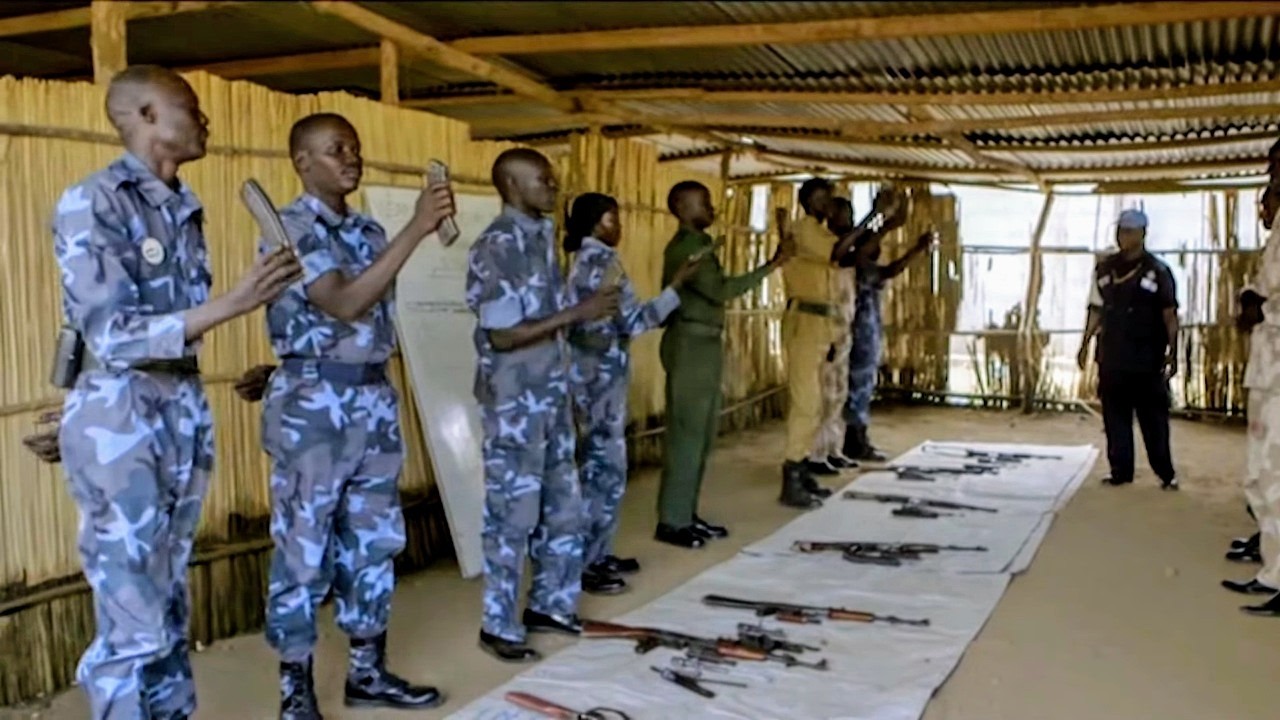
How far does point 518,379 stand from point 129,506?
130 cm

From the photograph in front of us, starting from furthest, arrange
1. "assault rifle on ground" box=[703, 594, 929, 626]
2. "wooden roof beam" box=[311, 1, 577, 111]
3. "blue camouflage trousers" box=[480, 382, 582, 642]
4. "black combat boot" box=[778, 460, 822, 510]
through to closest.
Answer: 1. "black combat boot" box=[778, 460, 822, 510]
2. "wooden roof beam" box=[311, 1, 577, 111]
3. "assault rifle on ground" box=[703, 594, 929, 626]
4. "blue camouflage trousers" box=[480, 382, 582, 642]

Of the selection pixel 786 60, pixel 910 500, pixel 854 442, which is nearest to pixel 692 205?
pixel 786 60

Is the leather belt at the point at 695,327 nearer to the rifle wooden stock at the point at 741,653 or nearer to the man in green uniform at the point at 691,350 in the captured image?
the man in green uniform at the point at 691,350

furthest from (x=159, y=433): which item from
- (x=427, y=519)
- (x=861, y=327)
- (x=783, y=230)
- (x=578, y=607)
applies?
(x=861, y=327)

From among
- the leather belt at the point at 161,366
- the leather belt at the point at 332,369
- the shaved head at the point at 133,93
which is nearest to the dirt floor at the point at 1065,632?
the leather belt at the point at 332,369

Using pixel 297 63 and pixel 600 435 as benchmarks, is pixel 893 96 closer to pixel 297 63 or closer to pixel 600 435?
pixel 600 435

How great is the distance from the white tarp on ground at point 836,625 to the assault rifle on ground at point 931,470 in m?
0.48

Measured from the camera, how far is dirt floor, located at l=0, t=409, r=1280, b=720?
3084mm

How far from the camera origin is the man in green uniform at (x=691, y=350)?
4.68 m

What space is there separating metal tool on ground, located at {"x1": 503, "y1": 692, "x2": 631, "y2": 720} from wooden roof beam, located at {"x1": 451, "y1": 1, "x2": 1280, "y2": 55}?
2494mm

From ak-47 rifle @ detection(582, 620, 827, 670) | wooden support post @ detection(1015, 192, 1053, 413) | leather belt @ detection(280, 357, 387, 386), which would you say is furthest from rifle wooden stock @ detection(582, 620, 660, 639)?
wooden support post @ detection(1015, 192, 1053, 413)

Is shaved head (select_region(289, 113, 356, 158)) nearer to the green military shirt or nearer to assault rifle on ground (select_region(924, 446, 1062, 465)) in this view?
the green military shirt

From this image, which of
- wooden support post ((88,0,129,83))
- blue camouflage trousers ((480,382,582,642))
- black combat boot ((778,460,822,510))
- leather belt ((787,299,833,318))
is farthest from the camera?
leather belt ((787,299,833,318))

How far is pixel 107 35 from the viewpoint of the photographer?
3479mm
